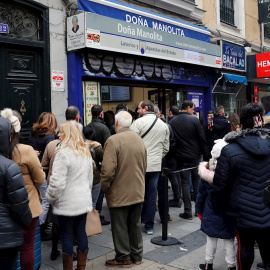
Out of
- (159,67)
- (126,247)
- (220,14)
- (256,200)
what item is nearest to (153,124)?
(126,247)

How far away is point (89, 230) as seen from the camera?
13.3 ft

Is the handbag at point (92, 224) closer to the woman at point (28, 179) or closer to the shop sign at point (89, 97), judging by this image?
the woman at point (28, 179)

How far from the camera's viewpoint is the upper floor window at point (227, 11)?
12.8 meters

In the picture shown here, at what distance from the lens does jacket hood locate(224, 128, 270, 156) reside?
316 cm

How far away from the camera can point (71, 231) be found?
12.3 ft

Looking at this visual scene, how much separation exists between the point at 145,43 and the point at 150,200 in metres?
4.28

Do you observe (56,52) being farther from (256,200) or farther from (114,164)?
(256,200)

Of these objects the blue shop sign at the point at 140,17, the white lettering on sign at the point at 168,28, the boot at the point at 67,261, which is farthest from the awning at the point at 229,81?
the boot at the point at 67,261

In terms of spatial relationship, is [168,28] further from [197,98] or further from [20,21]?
[20,21]

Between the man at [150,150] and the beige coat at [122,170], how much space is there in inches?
44.9

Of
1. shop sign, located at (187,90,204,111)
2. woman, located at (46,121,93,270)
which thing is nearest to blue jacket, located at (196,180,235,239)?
woman, located at (46,121,93,270)

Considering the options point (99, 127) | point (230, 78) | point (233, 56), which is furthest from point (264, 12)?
point (99, 127)

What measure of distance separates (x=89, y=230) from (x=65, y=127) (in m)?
1.23

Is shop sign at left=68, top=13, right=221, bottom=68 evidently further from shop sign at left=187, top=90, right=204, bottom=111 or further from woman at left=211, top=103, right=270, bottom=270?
woman at left=211, top=103, right=270, bottom=270
